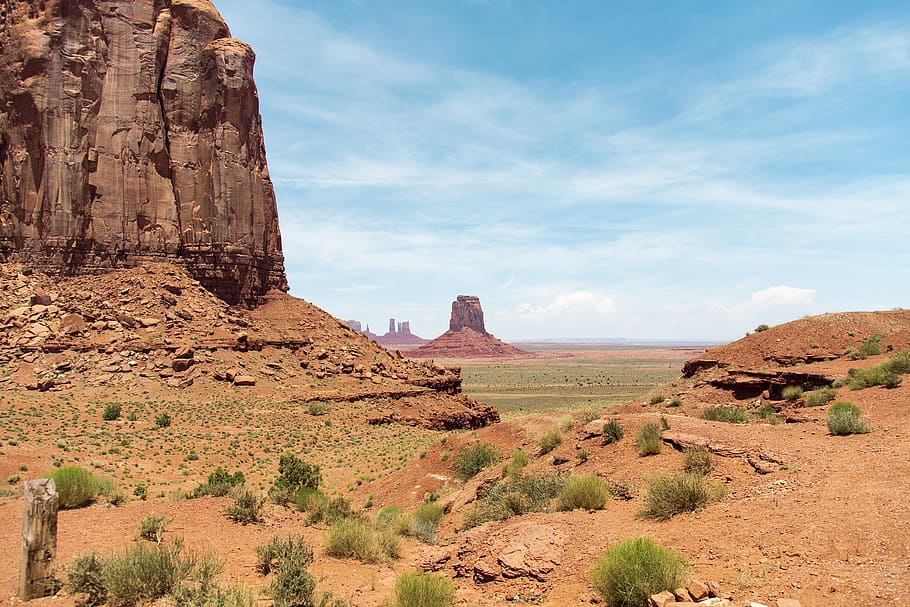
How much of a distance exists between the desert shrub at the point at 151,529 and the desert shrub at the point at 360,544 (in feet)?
10.2

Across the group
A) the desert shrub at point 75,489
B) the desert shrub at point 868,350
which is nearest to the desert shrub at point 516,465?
the desert shrub at point 75,489

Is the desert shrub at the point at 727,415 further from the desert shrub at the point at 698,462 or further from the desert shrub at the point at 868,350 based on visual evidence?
the desert shrub at the point at 698,462

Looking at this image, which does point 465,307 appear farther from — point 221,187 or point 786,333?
point 786,333

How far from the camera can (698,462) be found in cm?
1047

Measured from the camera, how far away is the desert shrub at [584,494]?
1033cm

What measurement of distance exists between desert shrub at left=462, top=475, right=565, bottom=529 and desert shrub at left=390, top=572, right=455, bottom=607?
3511mm

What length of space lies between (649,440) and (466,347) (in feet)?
556

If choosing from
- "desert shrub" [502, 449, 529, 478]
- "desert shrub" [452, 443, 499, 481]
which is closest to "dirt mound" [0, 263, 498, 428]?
"desert shrub" [452, 443, 499, 481]

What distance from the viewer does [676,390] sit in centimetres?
2514

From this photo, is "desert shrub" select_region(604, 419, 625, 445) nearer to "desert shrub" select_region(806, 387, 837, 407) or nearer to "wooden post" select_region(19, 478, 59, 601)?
"desert shrub" select_region(806, 387, 837, 407)

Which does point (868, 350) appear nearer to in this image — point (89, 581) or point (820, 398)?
point (820, 398)

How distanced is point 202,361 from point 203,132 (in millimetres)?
20125

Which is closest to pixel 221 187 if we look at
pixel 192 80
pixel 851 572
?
pixel 192 80

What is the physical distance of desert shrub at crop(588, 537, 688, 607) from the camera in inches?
254
